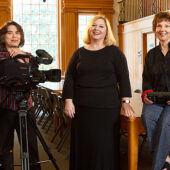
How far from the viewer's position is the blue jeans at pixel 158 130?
2.74 metres

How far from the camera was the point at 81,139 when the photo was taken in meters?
3.12

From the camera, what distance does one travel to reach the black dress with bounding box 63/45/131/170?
300 cm

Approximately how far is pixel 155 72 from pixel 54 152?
98.4 inches

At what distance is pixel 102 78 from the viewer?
2.99 metres

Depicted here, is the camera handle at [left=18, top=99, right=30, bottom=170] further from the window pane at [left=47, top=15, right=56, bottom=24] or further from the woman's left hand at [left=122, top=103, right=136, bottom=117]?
the window pane at [left=47, top=15, right=56, bottom=24]

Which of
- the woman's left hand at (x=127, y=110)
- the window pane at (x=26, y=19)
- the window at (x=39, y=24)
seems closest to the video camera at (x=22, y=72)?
the woman's left hand at (x=127, y=110)

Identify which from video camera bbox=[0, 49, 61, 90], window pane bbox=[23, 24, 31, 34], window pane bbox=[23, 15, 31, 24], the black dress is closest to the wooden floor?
the black dress

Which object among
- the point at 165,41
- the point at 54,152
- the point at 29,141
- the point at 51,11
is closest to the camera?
the point at 29,141

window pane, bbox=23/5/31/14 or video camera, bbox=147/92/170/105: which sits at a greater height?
window pane, bbox=23/5/31/14

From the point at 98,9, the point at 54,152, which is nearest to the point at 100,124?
the point at 54,152

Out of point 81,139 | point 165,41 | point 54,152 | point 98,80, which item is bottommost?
point 54,152

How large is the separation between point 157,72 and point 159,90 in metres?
0.15

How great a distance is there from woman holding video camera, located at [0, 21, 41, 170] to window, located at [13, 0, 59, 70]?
10.1 metres

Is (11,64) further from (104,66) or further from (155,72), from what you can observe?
(155,72)
